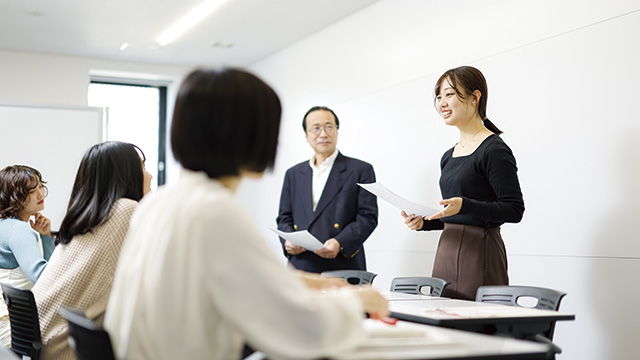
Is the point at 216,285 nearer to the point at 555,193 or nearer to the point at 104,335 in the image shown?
the point at 104,335

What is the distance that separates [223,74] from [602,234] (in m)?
2.83

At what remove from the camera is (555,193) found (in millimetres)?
3795

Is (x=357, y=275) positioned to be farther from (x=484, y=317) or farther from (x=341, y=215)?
(x=484, y=317)

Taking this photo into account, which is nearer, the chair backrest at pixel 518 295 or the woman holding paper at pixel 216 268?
the woman holding paper at pixel 216 268

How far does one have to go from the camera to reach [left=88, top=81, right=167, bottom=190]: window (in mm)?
8188

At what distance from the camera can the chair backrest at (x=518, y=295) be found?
2432 millimetres

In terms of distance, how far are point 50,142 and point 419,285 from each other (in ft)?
15.4

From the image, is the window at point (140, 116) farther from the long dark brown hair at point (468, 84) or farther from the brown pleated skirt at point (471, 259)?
the brown pleated skirt at point (471, 259)

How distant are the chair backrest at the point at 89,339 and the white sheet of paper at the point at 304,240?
2.08 meters

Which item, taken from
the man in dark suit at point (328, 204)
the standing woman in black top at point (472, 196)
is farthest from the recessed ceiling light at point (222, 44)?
the standing woman in black top at point (472, 196)

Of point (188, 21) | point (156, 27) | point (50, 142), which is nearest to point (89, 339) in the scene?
point (188, 21)

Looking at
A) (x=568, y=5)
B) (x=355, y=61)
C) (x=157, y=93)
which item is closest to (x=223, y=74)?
(x=568, y=5)

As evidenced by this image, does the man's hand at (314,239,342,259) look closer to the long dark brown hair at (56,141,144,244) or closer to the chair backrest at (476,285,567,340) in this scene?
the chair backrest at (476,285,567,340)

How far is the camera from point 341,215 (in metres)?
4.14
